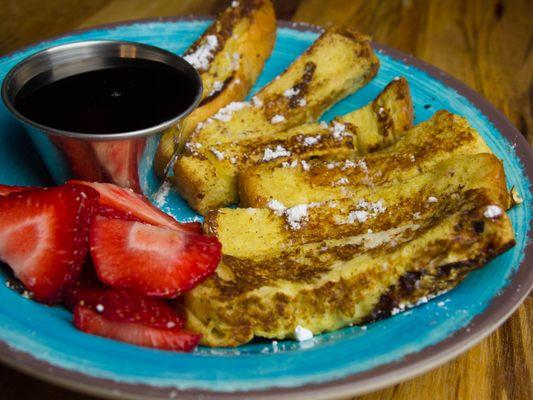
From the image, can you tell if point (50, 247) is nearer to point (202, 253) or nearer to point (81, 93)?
point (202, 253)

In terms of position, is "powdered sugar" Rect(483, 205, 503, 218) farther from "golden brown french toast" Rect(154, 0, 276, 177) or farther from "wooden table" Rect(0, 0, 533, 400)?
"wooden table" Rect(0, 0, 533, 400)

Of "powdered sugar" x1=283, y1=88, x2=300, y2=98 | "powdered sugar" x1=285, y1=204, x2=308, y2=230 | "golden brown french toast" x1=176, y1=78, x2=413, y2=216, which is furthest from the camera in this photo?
"powdered sugar" x1=283, y1=88, x2=300, y2=98

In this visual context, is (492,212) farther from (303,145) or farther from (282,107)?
(282,107)

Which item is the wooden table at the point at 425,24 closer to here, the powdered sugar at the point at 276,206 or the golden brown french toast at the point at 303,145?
the golden brown french toast at the point at 303,145

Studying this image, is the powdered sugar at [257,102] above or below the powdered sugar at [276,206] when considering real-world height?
above

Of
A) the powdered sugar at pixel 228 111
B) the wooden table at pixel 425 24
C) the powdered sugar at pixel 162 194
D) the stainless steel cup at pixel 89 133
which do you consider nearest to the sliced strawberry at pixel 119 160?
the stainless steel cup at pixel 89 133

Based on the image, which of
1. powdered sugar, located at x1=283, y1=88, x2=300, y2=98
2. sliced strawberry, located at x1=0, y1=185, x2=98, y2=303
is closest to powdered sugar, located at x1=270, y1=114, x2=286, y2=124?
powdered sugar, located at x1=283, y1=88, x2=300, y2=98

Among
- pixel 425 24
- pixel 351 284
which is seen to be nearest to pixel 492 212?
pixel 351 284
